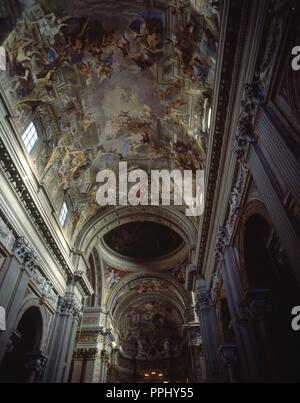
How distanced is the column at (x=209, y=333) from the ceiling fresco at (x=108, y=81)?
6852 mm

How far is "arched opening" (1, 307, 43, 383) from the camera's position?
35.2 feet

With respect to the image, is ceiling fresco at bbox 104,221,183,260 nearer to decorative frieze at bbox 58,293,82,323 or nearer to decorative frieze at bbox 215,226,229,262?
decorative frieze at bbox 58,293,82,323

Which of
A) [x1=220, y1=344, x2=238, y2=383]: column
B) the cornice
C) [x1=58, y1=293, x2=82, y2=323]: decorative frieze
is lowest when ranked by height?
[x1=220, y1=344, x2=238, y2=383]: column

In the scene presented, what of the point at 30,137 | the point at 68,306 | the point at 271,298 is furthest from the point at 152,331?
the point at 30,137

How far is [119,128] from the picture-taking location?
13.7 m

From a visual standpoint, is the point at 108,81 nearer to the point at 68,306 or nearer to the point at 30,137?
the point at 30,137

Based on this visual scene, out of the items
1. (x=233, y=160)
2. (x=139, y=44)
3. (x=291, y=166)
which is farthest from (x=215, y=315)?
(x=139, y=44)

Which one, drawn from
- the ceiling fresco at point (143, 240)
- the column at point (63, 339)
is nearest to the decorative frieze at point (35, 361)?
the column at point (63, 339)

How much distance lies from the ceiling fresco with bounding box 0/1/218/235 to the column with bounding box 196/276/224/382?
6852 mm

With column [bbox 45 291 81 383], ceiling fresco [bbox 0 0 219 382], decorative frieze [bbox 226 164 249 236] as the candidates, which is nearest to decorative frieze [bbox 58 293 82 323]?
column [bbox 45 291 81 383]

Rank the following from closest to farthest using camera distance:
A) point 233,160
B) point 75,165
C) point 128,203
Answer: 1. point 233,160
2. point 75,165
3. point 128,203

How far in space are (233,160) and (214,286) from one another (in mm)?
7153

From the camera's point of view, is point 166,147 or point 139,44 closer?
point 139,44

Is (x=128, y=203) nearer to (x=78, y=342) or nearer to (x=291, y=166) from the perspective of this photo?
(x=78, y=342)
